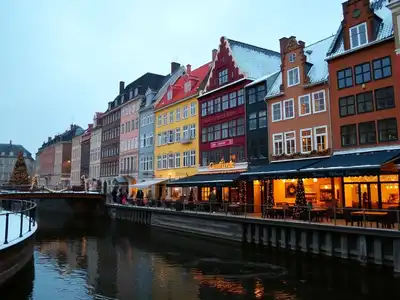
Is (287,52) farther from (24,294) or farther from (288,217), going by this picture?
(24,294)

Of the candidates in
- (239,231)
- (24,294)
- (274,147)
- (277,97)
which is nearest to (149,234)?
(239,231)

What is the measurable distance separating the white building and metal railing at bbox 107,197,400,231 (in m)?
42.3

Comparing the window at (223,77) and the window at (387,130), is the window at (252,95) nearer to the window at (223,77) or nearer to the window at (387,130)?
the window at (223,77)

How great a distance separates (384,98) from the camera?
2475 cm

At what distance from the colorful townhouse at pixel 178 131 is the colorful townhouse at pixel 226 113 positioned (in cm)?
206

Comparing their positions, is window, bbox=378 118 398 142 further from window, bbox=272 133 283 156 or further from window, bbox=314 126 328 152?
window, bbox=272 133 283 156

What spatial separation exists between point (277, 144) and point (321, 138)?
15.1 feet

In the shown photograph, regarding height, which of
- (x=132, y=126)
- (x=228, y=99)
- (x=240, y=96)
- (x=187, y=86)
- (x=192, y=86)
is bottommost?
(x=240, y=96)

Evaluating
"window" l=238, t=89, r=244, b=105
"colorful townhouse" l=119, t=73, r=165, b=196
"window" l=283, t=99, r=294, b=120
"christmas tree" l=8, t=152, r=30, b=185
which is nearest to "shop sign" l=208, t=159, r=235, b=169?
"window" l=238, t=89, r=244, b=105

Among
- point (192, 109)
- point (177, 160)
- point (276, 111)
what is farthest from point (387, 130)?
point (177, 160)

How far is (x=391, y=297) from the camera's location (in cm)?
1395

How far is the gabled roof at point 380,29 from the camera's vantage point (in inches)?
984

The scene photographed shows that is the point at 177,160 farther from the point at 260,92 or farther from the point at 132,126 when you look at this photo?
the point at 132,126

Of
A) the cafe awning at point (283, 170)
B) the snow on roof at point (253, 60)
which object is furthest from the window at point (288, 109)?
the snow on roof at point (253, 60)
